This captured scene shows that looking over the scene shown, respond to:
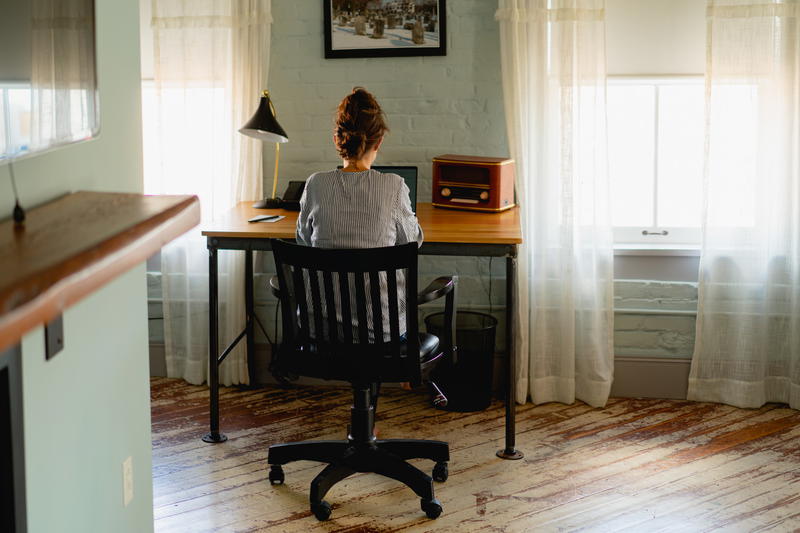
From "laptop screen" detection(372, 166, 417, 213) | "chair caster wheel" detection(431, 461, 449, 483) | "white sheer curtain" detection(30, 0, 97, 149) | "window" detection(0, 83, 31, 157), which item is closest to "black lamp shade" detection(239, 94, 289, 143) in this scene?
"laptop screen" detection(372, 166, 417, 213)

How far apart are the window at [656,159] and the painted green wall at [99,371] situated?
2573 millimetres

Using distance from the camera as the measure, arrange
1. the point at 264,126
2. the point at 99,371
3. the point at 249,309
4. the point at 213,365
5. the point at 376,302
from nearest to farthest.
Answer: the point at 99,371 → the point at 376,302 → the point at 213,365 → the point at 264,126 → the point at 249,309

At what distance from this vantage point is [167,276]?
4.52 meters

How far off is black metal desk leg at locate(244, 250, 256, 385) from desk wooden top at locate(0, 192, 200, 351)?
2448mm

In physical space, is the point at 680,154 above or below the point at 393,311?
above

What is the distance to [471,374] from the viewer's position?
422cm

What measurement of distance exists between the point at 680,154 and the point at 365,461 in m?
2.10

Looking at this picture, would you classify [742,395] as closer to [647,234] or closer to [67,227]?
[647,234]

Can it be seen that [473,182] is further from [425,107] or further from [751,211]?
[751,211]

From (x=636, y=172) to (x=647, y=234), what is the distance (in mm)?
286

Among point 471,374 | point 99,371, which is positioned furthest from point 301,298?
point 471,374

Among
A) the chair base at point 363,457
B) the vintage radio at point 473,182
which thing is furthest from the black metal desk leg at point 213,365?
the vintage radio at point 473,182

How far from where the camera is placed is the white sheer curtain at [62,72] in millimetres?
1714

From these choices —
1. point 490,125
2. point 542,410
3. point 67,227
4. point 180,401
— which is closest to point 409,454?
point 542,410
